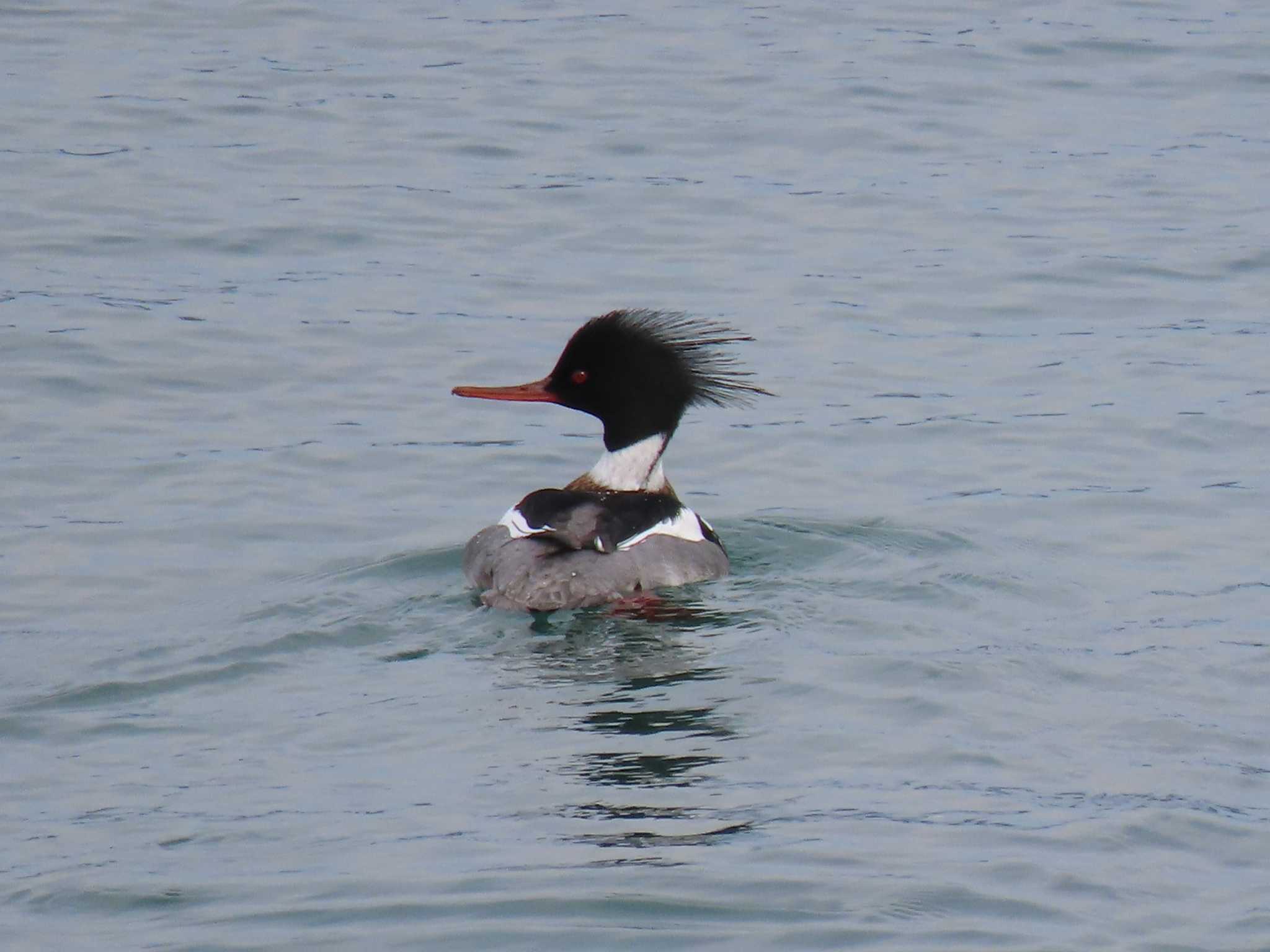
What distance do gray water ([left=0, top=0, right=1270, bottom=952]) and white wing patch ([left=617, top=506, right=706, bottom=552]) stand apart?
0.23m

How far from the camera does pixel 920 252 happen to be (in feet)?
44.6

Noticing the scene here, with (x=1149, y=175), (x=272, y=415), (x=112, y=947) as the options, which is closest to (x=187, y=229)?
(x=272, y=415)

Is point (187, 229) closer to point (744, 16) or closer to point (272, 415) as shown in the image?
point (272, 415)

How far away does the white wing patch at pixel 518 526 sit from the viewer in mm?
8297

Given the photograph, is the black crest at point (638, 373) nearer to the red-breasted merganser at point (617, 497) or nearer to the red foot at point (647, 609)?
the red-breasted merganser at point (617, 497)

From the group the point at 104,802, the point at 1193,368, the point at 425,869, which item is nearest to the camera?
the point at 425,869

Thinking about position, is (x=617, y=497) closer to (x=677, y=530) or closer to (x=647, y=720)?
(x=677, y=530)

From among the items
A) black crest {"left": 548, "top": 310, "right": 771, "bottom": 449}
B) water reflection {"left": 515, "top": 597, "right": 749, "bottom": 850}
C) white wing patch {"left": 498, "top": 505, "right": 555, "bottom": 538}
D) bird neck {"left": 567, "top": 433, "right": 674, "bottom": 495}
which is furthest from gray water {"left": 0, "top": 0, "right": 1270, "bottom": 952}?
black crest {"left": 548, "top": 310, "right": 771, "bottom": 449}

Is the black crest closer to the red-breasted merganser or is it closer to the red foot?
the red-breasted merganser

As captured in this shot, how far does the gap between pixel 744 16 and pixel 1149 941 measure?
15028 mm

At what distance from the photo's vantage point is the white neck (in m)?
9.27

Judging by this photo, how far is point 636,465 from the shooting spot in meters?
9.29

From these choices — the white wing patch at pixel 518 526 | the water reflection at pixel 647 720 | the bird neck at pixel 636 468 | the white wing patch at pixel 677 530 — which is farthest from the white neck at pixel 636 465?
the water reflection at pixel 647 720

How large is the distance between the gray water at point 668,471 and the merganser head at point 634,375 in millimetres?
716
